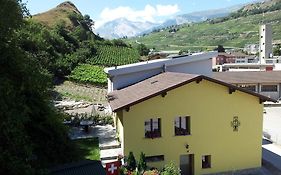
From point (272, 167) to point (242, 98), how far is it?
4.68m

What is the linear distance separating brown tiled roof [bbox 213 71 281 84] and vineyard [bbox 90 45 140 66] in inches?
942

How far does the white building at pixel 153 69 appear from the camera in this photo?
26578 millimetres

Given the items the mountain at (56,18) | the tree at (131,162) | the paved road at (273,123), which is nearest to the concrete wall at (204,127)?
the tree at (131,162)

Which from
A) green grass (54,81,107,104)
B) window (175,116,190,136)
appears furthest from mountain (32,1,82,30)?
window (175,116,190,136)

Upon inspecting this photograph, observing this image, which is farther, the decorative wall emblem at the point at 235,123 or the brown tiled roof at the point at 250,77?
the brown tiled roof at the point at 250,77

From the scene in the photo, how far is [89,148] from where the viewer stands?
24.3 m

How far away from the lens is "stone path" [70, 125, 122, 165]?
891 inches

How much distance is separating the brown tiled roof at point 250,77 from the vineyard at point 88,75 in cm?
1630

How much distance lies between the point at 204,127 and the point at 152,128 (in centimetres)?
292

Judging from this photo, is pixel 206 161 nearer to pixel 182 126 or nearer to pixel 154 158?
pixel 182 126

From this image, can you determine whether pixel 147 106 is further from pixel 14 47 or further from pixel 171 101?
pixel 14 47

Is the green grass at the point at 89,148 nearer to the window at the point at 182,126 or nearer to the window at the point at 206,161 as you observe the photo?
the window at the point at 182,126

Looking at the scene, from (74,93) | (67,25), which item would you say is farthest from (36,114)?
(67,25)

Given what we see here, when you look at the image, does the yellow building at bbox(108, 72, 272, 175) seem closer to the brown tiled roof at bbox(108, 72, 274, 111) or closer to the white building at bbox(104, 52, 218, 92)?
the brown tiled roof at bbox(108, 72, 274, 111)
